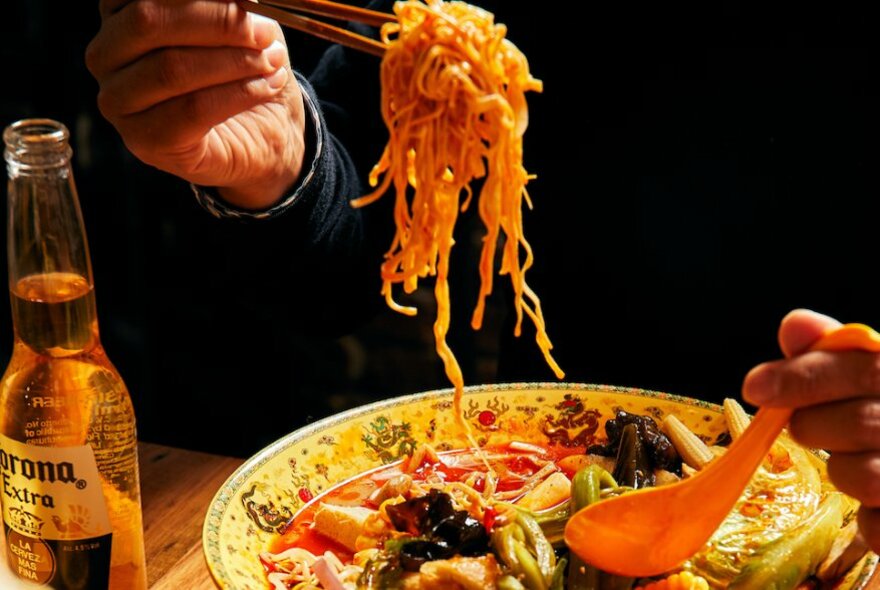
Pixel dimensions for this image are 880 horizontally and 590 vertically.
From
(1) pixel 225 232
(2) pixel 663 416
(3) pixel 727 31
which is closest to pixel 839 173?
(3) pixel 727 31

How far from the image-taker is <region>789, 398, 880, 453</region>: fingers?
119 cm

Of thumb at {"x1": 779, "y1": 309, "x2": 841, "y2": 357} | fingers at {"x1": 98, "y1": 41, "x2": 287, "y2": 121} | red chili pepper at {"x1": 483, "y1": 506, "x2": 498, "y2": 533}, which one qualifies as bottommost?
red chili pepper at {"x1": 483, "y1": 506, "x2": 498, "y2": 533}

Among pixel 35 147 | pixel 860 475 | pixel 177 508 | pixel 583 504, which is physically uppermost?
pixel 35 147

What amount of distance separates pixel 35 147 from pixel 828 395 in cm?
106

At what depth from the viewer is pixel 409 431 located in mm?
1865

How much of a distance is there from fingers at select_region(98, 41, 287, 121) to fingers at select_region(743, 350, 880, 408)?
84 centimetres

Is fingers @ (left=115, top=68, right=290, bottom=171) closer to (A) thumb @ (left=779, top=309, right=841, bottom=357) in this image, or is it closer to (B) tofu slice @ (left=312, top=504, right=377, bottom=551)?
(B) tofu slice @ (left=312, top=504, right=377, bottom=551)

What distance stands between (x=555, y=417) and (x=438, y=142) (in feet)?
2.45

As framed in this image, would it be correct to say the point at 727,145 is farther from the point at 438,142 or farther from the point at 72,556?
the point at 72,556

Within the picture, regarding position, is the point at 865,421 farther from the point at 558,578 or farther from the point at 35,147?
the point at 35,147

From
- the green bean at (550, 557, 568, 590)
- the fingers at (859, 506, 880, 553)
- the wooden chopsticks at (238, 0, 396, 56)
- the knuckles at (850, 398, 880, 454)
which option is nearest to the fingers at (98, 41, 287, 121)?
the wooden chopsticks at (238, 0, 396, 56)

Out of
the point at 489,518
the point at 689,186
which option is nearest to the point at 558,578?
the point at 489,518

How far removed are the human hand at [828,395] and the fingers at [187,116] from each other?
0.85m

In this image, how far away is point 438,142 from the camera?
136 cm
